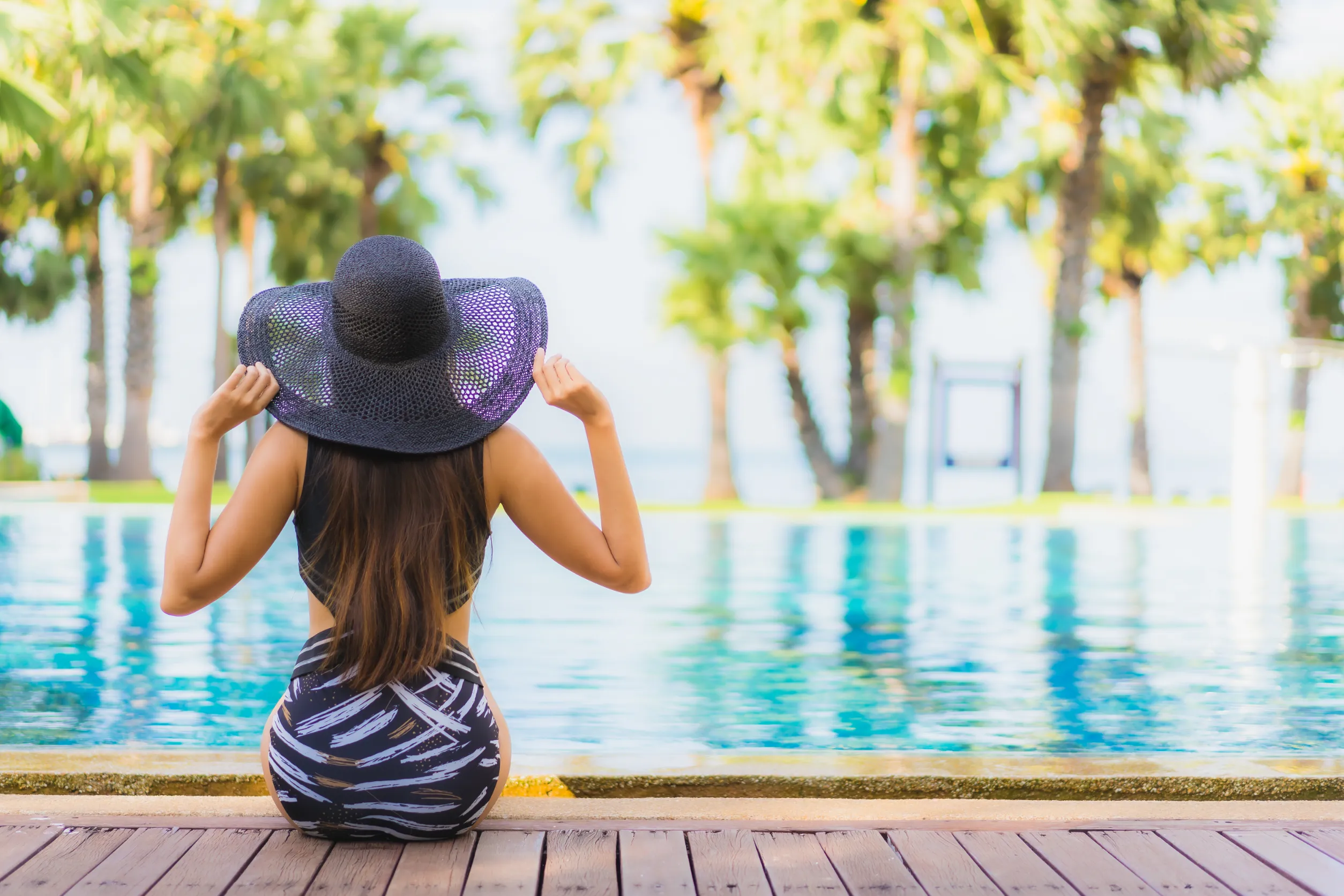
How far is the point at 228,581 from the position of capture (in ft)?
8.23

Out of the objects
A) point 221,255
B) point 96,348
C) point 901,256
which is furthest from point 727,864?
point 96,348

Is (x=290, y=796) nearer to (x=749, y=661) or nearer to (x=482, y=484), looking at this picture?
(x=482, y=484)

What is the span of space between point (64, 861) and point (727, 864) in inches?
47.7

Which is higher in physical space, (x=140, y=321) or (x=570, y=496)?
(x=140, y=321)

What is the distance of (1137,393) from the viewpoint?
28750 millimetres

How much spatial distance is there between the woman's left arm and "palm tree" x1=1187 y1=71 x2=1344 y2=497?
29285 millimetres

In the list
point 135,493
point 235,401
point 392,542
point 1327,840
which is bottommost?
point 135,493

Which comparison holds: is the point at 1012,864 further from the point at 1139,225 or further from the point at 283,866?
the point at 1139,225

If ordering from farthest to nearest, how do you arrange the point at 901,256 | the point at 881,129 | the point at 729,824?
the point at 881,129 < the point at 901,256 < the point at 729,824

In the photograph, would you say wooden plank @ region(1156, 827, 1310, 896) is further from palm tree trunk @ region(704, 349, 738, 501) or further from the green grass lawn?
palm tree trunk @ region(704, 349, 738, 501)

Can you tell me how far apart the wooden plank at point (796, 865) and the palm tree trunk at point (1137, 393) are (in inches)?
1075

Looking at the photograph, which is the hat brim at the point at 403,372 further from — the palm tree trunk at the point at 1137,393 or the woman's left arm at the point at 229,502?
the palm tree trunk at the point at 1137,393

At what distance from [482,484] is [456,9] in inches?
957

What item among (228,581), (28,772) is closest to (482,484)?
(228,581)
